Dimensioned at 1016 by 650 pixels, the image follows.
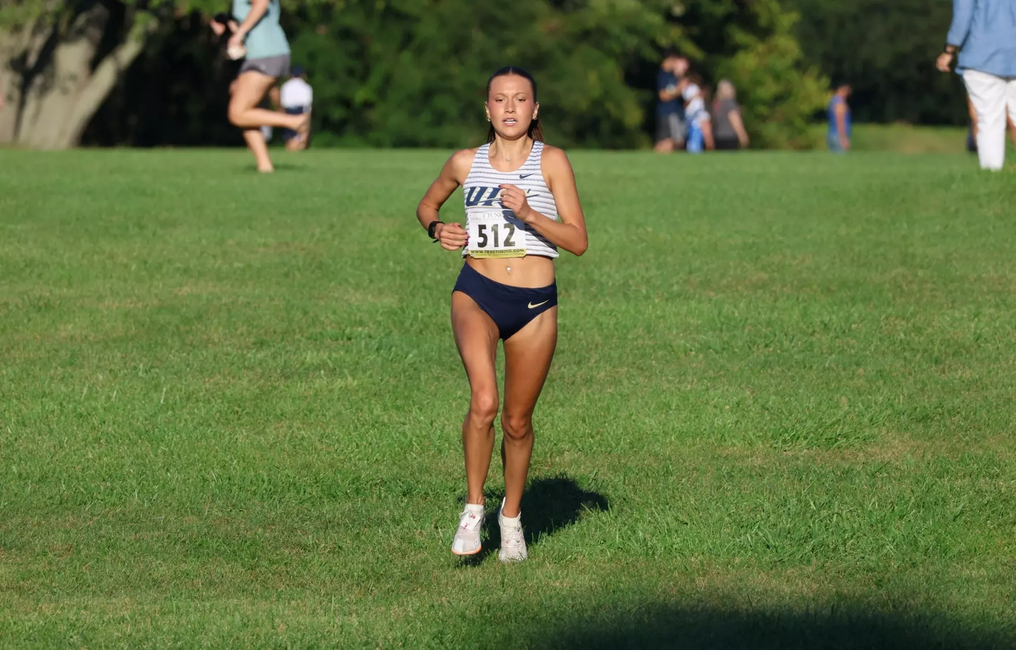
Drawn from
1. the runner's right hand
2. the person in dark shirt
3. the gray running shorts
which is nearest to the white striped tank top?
the runner's right hand

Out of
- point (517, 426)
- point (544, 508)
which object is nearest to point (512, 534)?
point (517, 426)

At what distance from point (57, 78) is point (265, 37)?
75.7ft

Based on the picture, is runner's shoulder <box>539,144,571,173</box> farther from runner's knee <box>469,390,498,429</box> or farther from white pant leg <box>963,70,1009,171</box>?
white pant leg <box>963,70,1009,171</box>

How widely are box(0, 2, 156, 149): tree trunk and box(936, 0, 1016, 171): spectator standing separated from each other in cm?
2559

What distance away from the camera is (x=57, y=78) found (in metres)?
40.3

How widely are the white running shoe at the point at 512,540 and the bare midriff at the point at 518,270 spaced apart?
938 mm

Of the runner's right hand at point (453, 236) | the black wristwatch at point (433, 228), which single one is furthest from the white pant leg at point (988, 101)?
the runner's right hand at point (453, 236)

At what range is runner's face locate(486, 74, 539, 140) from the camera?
22.1 ft

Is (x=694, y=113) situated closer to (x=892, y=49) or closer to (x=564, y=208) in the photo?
(x=564, y=208)

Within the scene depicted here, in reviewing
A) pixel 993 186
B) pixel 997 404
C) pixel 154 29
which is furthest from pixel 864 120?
pixel 997 404

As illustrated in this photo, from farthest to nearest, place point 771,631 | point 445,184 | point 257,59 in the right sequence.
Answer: point 257,59 < point 445,184 < point 771,631

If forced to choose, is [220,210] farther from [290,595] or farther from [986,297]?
[290,595]

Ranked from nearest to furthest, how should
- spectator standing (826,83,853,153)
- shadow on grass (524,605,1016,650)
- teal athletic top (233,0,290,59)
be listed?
1. shadow on grass (524,605,1016,650)
2. teal athletic top (233,0,290,59)
3. spectator standing (826,83,853,153)

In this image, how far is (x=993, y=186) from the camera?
17453 mm
